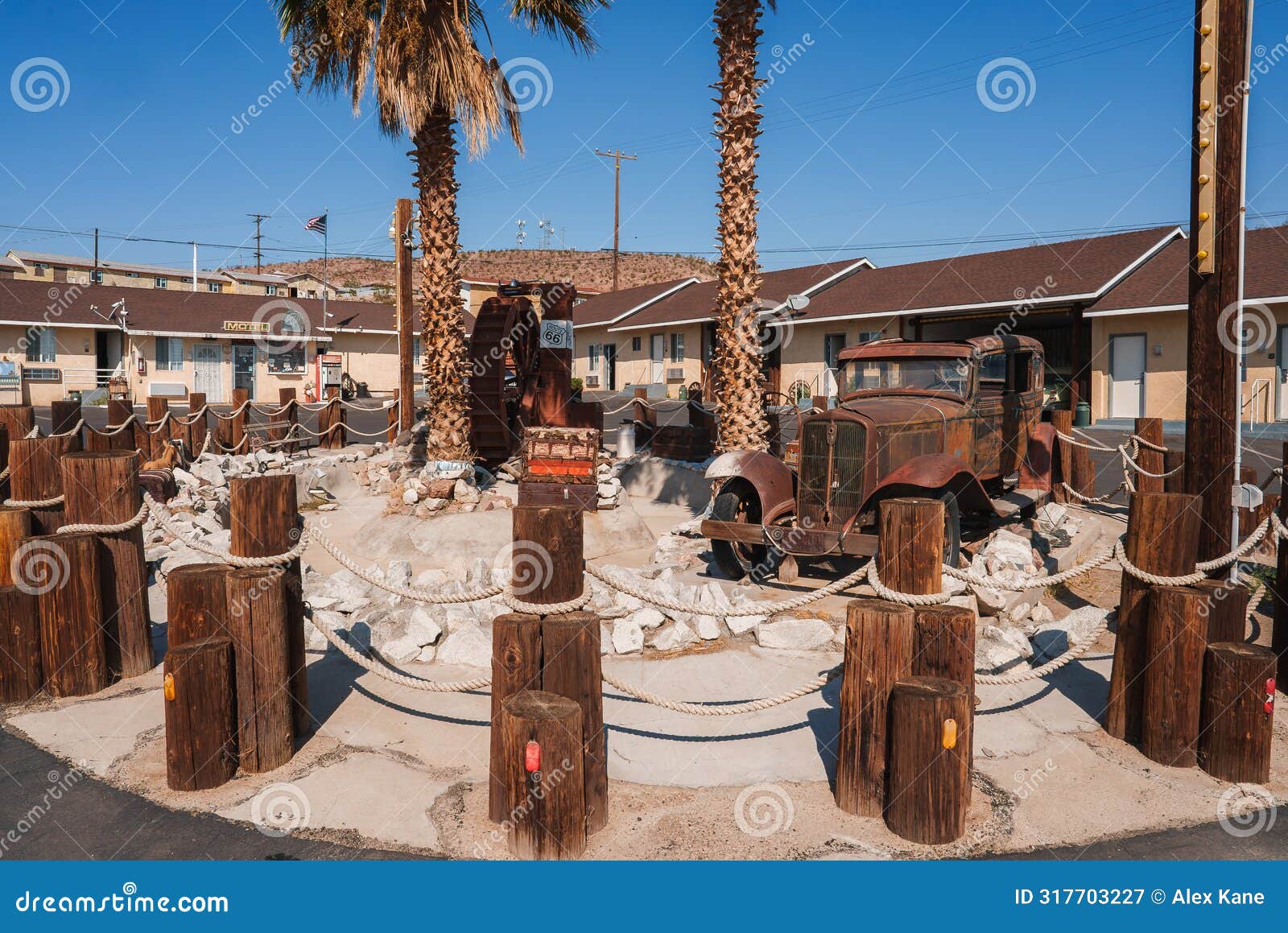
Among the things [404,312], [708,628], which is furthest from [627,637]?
[404,312]

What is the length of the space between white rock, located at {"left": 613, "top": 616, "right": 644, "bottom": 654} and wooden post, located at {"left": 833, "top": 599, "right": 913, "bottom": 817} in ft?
7.76

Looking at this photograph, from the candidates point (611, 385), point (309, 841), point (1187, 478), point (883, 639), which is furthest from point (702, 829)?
point (611, 385)

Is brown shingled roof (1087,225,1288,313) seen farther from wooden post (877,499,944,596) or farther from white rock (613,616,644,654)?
wooden post (877,499,944,596)

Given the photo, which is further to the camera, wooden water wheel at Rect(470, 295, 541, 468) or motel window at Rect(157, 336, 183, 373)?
motel window at Rect(157, 336, 183, 373)

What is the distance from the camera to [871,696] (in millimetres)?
3824

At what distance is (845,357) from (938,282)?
57.6ft

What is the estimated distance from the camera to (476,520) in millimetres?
10156

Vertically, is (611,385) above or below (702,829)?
above

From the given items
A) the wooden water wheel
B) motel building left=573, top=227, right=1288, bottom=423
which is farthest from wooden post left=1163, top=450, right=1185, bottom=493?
the wooden water wheel

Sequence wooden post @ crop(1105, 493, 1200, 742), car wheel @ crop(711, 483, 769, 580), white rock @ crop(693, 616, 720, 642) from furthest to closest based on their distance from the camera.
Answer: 1. car wheel @ crop(711, 483, 769, 580)
2. white rock @ crop(693, 616, 720, 642)
3. wooden post @ crop(1105, 493, 1200, 742)

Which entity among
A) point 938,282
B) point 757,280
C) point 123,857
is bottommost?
point 123,857

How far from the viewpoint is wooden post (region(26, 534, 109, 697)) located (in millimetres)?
5086

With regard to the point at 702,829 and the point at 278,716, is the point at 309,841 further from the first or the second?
the point at 702,829

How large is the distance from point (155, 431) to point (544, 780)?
38.6ft
